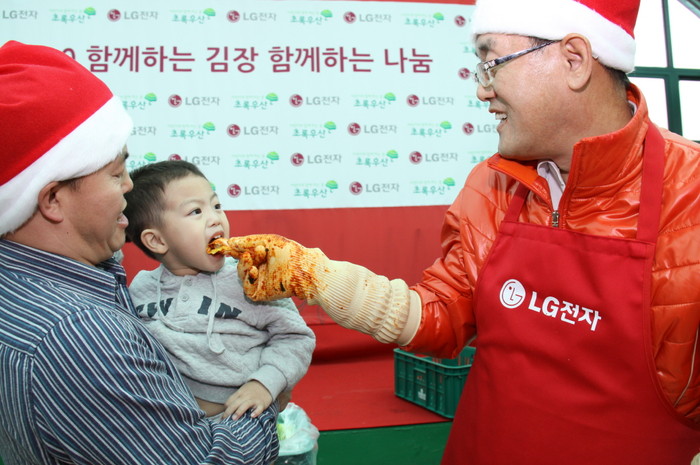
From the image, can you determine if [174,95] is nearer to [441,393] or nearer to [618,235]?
[441,393]

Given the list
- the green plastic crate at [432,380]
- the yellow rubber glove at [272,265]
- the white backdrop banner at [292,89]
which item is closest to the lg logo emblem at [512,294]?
the yellow rubber glove at [272,265]

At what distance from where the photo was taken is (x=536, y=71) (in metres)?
1.20

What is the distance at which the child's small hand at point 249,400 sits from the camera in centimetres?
117

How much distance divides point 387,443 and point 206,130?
6.51 ft

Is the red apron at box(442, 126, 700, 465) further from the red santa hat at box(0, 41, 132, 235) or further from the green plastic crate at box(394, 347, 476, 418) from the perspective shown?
the green plastic crate at box(394, 347, 476, 418)

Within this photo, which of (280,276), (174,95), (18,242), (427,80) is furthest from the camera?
(427,80)

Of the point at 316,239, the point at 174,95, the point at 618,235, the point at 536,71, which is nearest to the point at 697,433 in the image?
the point at 618,235

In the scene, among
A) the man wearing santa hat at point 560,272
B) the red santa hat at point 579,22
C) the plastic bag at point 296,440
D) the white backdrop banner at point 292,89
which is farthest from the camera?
the white backdrop banner at point 292,89

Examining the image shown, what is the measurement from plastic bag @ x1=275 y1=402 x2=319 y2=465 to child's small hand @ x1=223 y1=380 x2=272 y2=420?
44 cm

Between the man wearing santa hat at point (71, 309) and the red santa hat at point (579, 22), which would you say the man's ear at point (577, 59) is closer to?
the red santa hat at point (579, 22)

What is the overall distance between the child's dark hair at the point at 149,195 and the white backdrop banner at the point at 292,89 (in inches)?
78.3

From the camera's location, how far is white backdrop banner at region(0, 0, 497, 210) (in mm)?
3293

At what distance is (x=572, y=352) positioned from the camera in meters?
1.14

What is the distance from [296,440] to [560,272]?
100 centimetres
